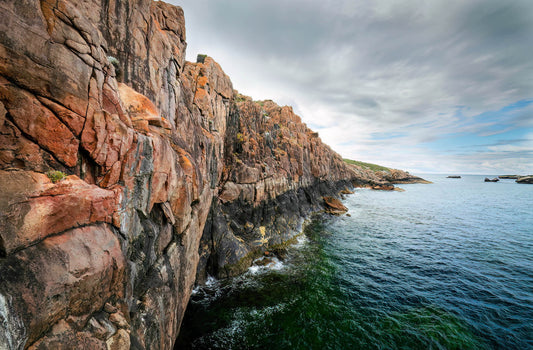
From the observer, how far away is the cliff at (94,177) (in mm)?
4906

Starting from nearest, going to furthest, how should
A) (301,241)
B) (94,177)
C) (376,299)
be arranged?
(94,177) → (376,299) → (301,241)

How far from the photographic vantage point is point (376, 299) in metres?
17.3

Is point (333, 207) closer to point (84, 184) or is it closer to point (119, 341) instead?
point (119, 341)

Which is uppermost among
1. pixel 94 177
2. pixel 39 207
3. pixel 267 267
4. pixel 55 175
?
pixel 55 175

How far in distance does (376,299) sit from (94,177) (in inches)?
891

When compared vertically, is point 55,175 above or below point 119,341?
above

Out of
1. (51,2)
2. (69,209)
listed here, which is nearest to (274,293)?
(69,209)

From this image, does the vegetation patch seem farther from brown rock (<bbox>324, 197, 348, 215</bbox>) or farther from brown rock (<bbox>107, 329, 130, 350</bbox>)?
brown rock (<bbox>324, 197, 348, 215</bbox>)

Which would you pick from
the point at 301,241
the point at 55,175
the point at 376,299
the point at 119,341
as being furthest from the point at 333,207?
the point at 55,175

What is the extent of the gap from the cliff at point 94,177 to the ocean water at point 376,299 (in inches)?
188

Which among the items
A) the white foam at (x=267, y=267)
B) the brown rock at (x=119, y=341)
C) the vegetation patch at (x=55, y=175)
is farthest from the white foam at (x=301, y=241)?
the vegetation patch at (x=55, y=175)

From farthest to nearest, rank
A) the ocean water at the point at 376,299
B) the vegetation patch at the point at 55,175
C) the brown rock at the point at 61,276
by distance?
the ocean water at the point at 376,299 < the vegetation patch at the point at 55,175 < the brown rock at the point at 61,276

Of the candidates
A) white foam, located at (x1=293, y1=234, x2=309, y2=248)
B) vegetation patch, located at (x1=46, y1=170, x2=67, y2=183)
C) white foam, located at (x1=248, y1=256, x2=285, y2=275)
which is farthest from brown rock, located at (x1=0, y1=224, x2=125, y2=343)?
white foam, located at (x1=293, y1=234, x2=309, y2=248)

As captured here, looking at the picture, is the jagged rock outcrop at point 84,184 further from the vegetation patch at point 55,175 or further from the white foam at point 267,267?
the white foam at point 267,267
